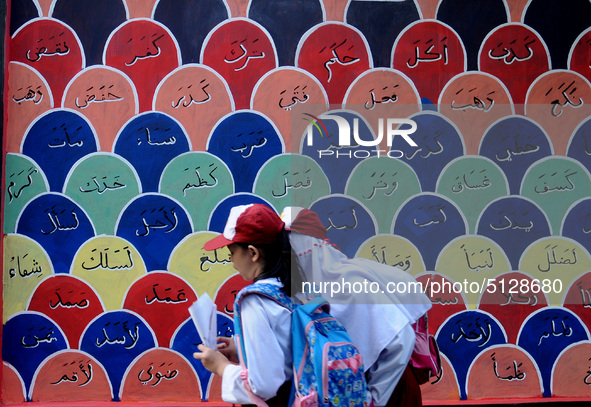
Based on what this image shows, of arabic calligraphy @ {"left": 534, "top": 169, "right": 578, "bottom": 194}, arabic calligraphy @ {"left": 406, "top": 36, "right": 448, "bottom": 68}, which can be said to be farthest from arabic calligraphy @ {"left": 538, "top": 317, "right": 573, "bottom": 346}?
arabic calligraphy @ {"left": 406, "top": 36, "right": 448, "bottom": 68}

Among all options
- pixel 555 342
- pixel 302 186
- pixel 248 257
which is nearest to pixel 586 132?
pixel 555 342

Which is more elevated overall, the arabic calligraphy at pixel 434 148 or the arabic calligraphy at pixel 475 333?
the arabic calligraphy at pixel 434 148

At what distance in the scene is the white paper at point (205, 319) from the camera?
85.4 inches

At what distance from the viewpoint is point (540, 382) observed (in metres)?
3.71

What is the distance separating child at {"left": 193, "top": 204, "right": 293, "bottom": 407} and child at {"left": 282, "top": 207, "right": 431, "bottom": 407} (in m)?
0.10

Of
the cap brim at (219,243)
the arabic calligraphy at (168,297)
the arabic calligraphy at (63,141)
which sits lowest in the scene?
the arabic calligraphy at (168,297)

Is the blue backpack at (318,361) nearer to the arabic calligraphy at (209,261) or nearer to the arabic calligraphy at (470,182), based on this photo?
the arabic calligraphy at (209,261)

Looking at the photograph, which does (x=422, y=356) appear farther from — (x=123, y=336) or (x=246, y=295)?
(x=123, y=336)

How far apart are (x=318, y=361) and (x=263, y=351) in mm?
176

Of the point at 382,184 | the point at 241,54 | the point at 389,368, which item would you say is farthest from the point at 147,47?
the point at 389,368

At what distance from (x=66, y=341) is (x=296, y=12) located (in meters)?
2.34

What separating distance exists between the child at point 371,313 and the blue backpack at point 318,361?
0.18 metres

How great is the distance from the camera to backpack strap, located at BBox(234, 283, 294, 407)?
2.03 meters

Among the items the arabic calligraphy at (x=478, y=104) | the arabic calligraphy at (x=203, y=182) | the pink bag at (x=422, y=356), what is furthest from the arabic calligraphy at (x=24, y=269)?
the arabic calligraphy at (x=478, y=104)
